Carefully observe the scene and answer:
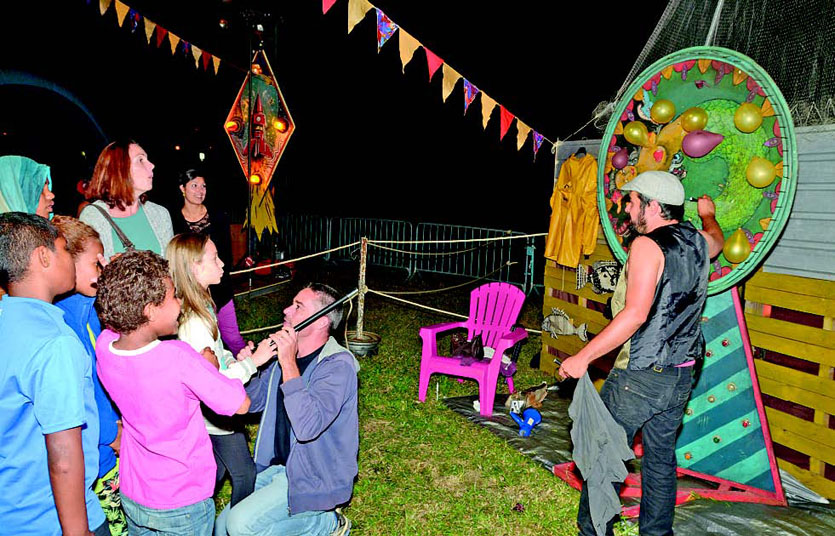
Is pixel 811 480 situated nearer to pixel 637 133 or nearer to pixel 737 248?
pixel 737 248

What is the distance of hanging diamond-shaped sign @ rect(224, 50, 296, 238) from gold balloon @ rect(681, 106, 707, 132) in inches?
283

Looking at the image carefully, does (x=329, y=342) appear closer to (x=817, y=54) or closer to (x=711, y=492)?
(x=711, y=492)

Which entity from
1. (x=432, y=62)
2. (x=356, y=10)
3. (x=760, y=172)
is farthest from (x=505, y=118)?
(x=760, y=172)

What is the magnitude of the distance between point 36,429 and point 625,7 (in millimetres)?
11333

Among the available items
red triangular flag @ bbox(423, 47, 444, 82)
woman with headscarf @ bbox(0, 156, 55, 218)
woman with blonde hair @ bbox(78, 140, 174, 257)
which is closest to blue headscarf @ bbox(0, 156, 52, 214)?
woman with headscarf @ bbox(0, 156, 55, 218)

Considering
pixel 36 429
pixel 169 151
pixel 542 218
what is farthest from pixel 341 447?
pixel 542 218

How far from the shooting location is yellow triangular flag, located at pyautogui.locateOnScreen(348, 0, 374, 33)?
15.9ft

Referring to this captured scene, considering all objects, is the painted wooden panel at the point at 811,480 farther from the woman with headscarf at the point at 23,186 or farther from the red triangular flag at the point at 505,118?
the woman with headscarf at the point at 23,186

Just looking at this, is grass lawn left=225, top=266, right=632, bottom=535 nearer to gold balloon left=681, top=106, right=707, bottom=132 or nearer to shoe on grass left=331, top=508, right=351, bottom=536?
shoe on grass left=331, top=508, right=351, bottom=536

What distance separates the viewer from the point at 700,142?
3746mm

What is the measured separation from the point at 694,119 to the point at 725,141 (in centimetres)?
26

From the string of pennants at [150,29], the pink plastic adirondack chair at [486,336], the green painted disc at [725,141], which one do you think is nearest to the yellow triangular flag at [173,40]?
the string of pennants at [150,29]

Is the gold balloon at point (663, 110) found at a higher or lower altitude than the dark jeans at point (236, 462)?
higher

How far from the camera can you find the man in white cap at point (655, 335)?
2891 mm
